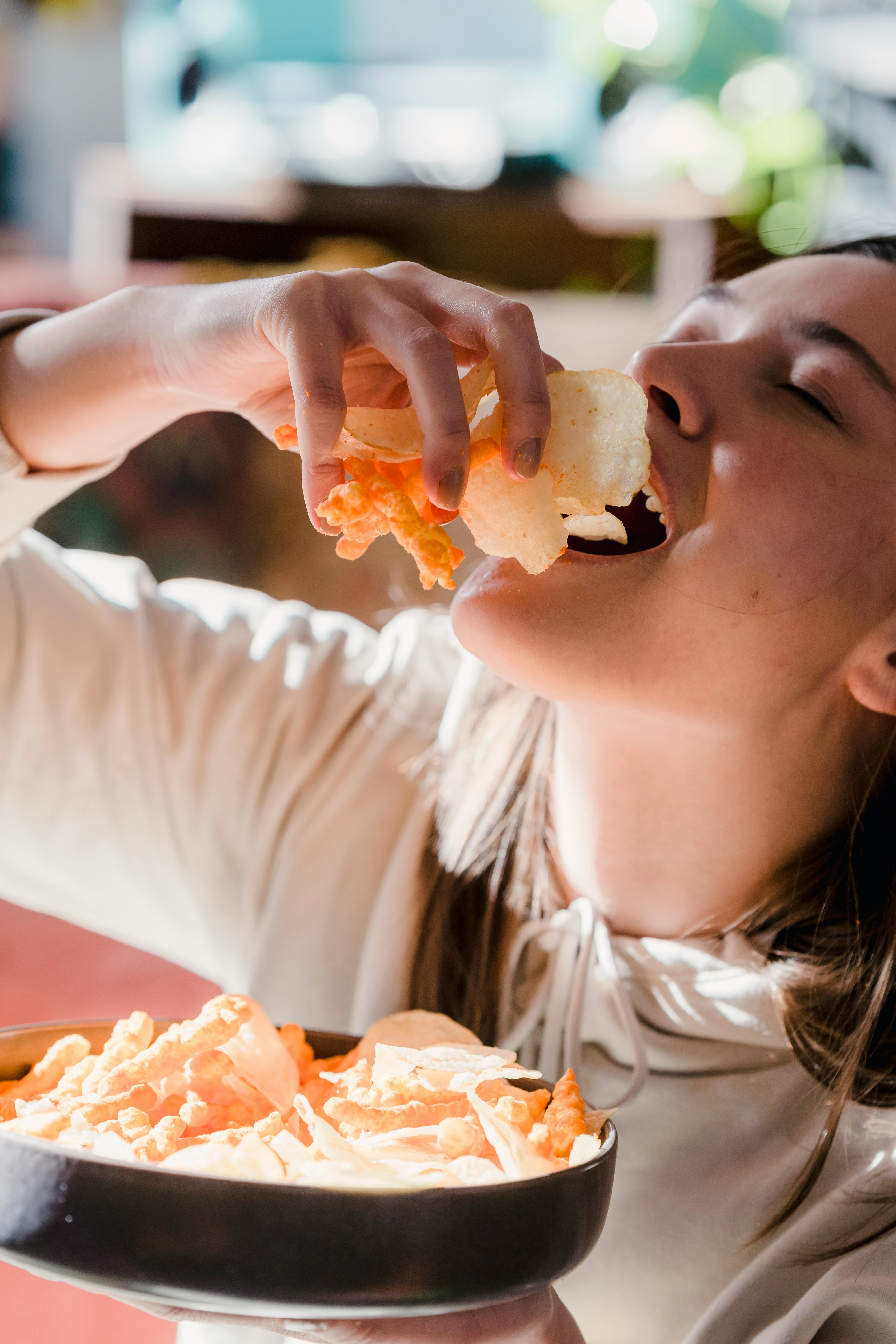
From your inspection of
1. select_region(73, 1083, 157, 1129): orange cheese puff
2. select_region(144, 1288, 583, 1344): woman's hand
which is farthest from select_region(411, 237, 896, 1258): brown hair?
select_region(73, 1083, 157, 1129): orange cheese puff

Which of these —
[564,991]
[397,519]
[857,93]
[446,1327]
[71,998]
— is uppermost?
[857,93]

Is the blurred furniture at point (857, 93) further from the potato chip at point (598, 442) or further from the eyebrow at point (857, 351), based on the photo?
the potato chip at point (598, 442)

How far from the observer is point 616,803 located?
1030 mm

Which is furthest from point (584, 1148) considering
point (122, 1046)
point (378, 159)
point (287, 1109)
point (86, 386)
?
point (378, 159)

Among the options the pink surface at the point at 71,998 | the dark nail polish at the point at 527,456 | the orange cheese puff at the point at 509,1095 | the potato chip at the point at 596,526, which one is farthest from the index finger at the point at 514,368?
the pink surface at the point at 71,998

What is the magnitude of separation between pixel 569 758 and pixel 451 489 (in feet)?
1.50

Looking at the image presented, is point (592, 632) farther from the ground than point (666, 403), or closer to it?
closer to it

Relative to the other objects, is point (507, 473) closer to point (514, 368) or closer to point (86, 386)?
point (514, 368)

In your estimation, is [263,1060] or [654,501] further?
[654,501]

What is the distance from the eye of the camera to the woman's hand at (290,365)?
67cm

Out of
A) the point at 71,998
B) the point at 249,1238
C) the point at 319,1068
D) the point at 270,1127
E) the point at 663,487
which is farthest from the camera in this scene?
the point at 71,998

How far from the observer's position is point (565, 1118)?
637 millimetres

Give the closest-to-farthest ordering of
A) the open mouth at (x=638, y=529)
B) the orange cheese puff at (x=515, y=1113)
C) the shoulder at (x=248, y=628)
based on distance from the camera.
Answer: the orange cheese puff at (x=515, y=1113), the open mouth at (x=638, y=529), the shoulder at (x=248, y=628)

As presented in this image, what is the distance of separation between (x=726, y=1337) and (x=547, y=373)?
2.45 ft
